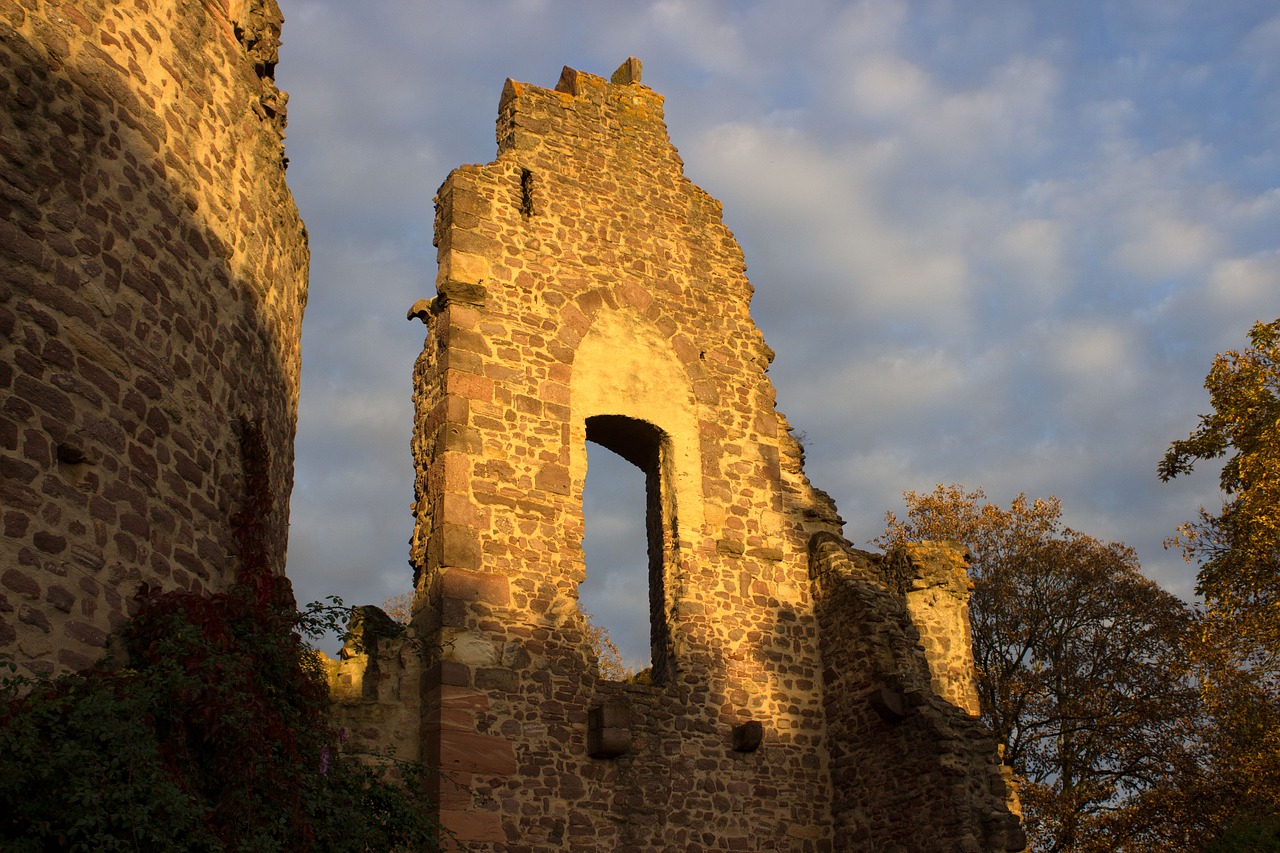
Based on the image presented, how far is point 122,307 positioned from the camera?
21.3 feet

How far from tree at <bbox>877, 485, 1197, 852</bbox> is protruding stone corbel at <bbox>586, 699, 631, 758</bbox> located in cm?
980

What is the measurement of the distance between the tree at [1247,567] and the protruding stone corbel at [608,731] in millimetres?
8297

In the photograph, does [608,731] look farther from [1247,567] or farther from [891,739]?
[1247,567]

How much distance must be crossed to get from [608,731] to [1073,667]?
12643mm

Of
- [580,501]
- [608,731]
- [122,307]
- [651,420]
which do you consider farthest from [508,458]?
[122,307]

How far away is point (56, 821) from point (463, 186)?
319 inches

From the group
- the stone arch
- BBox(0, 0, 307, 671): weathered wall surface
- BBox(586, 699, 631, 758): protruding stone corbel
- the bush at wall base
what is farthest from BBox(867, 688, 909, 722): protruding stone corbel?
BBox(0, 0, 307, 671): weathered wall surface

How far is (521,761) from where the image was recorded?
1035 centimetres

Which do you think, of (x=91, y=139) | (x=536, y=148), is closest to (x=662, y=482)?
(x=536, y=148)

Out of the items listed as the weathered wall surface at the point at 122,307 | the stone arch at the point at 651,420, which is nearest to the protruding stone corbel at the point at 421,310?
the stone arch at the point at 651,420

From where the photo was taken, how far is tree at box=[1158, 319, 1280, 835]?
48.9 ft

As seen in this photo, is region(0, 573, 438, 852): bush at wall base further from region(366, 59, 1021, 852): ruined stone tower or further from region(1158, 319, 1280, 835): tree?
region(1158, 319, 1280, 835): tree

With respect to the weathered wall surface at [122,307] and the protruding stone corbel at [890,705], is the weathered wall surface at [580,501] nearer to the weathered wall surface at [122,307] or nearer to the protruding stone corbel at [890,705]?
the protruding stone corbel at [890,705]

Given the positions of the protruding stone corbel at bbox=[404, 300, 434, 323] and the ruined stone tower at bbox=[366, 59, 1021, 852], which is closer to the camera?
the ruined stone tower at bbox=[366, 59, 1021, 852]
